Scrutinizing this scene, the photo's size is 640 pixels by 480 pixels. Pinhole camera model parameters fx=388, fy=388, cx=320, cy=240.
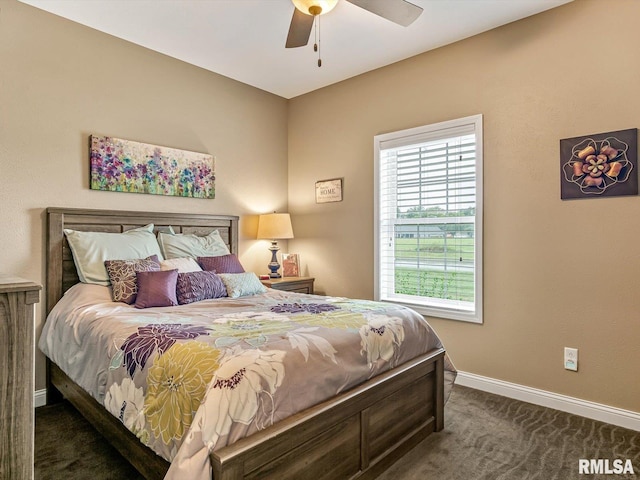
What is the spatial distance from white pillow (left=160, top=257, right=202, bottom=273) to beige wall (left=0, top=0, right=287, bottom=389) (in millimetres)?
661

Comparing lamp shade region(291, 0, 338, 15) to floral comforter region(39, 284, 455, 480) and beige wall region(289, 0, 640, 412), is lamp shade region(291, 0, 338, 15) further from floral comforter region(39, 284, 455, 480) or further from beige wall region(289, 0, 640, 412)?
floral comforter region(39, 284, 455, 480)

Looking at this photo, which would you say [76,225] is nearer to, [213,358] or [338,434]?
[213,358]

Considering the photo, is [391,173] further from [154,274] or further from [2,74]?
[2,74]

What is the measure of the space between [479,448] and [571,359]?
3.33 ft

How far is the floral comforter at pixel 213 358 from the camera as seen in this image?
1362 millimetres

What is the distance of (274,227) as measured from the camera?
4.04 metres

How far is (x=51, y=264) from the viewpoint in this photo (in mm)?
2752

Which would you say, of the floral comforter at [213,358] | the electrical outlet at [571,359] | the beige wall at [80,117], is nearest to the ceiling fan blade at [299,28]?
the beige wall at [80,117]

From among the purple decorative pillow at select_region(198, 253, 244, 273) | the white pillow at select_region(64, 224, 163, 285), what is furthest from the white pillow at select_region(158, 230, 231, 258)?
the white pillow at select_region(64, 224, 163, 285)

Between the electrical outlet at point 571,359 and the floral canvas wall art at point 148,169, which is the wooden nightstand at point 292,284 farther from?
the electrical outlet at point 571,359

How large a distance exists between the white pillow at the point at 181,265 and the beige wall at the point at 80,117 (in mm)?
661

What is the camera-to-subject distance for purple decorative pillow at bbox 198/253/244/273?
Result: 323 cm

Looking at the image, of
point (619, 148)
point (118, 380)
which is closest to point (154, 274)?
point (118, 380)

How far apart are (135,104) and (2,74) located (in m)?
0.88
